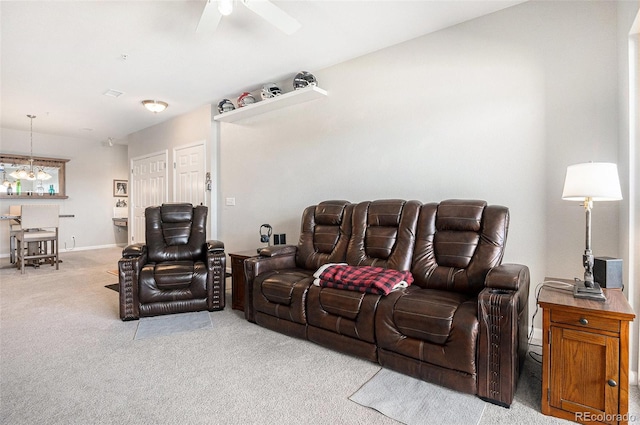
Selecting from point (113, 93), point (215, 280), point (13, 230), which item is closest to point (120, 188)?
point (13, 230)

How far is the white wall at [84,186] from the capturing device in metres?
7.16

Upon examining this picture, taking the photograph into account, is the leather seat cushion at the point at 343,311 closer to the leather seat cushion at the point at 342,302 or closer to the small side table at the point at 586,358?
the leather seat cushion at the point at 342,302

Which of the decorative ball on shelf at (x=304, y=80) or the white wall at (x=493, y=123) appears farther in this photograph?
the decorative ball on shelf at (x=304, y=80)

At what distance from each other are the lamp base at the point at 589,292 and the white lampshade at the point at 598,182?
48 centimetres

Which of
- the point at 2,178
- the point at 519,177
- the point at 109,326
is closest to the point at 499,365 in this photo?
the point at 519,177

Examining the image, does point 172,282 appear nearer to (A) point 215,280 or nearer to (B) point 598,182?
(A) point 215,280

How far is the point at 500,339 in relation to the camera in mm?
1760

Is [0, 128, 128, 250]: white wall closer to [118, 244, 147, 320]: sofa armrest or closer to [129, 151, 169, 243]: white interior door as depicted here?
[129, 151, 169, 243]: white interior door

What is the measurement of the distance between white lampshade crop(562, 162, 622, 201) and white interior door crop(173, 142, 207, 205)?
15.6 ft

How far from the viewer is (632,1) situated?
190cm

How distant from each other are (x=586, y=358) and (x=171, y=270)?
128 inches

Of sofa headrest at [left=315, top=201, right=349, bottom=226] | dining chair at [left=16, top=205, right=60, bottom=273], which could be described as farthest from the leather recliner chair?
dining chair at [left=16, top=205, right=60, bottom=273]

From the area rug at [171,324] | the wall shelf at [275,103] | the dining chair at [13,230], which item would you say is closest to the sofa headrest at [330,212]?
the wall shelf at [275,103]

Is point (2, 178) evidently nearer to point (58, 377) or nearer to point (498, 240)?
point (58, 377)
